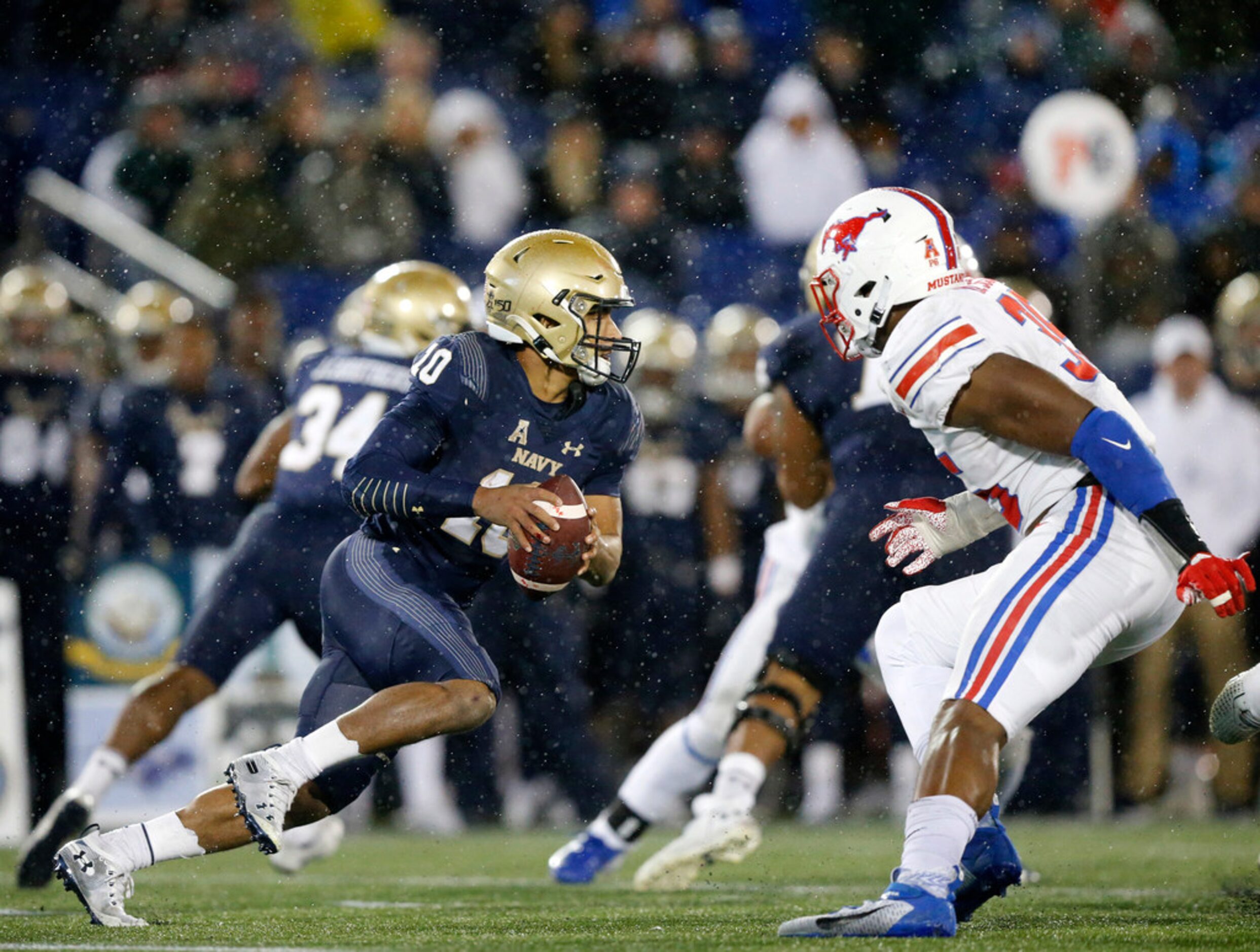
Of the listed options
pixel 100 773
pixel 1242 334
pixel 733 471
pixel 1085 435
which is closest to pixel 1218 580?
pixel 1085 435

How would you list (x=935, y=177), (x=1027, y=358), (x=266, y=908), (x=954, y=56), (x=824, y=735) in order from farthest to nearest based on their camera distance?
(x=954, y=56)
(x=935, y=177)
(x=824, y=735)
(x=266, y=908)
(x=1027, y=358)

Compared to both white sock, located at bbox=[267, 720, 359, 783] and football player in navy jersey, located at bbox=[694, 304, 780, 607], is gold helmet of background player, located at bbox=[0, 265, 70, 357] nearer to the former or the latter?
football player in navy jersey, located at bbox=[694, 304, 780, 607]

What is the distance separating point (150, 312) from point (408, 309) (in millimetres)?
2976

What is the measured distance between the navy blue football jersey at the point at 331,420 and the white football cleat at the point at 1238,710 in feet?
7.94

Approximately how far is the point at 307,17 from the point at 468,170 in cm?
202

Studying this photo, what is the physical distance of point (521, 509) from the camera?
3.63 metres

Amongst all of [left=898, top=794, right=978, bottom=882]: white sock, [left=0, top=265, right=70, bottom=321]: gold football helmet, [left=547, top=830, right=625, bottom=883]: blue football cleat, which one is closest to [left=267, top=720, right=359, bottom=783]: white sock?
[left=898, top=794, right=978, bottom=882]: white sock

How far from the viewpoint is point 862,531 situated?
5125mm

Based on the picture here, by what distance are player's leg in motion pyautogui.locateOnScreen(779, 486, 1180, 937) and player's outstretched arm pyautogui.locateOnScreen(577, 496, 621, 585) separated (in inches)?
33.2

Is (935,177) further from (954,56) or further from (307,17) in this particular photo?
(307,17)

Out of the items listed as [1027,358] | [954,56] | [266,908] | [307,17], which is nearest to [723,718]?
[266,908]

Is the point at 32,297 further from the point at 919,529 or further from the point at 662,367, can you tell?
the point at 919,529

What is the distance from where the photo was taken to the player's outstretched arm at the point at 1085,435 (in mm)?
3182

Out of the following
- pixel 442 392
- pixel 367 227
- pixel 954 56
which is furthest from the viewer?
pixel 954 56
